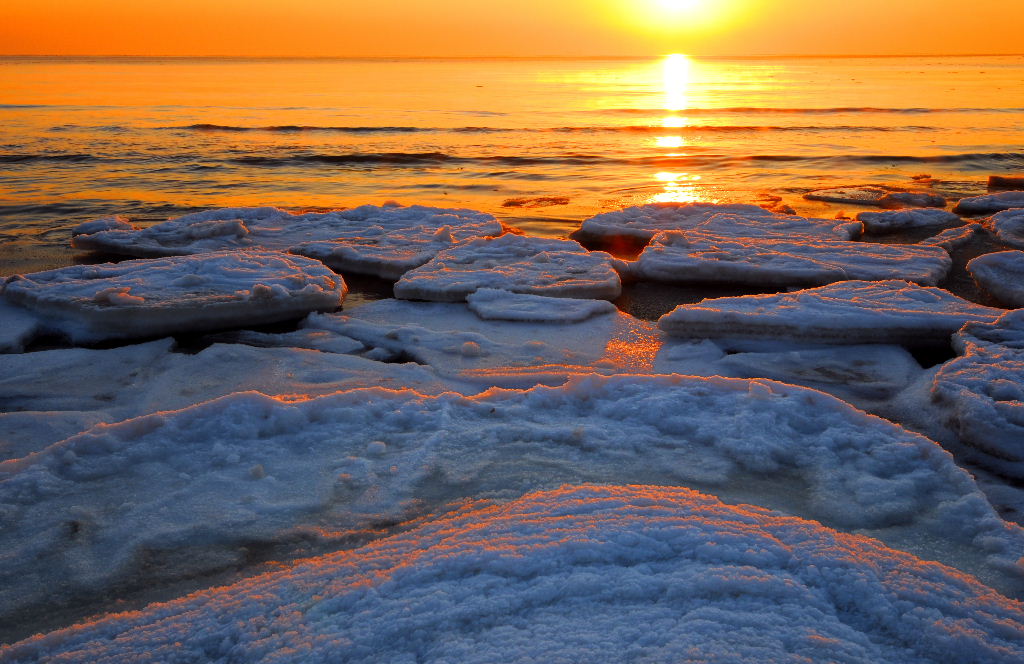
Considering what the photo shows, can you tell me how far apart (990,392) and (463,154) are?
11302mm

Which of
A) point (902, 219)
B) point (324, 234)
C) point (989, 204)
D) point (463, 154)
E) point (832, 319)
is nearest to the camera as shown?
point (832, 319)

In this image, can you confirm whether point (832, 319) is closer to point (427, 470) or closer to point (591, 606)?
point (427, 470)

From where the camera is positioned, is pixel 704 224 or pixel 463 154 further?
pixel 463 154

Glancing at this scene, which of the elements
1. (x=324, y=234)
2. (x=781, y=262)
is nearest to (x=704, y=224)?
(x=781, y=262)

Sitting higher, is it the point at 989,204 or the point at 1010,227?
the point at 989,204

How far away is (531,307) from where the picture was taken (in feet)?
15.0

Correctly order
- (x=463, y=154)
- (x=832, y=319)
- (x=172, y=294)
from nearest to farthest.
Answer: (x=832, y=319)
(x=172, y=294)
(x=463, y=154)

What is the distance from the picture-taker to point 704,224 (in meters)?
6.72

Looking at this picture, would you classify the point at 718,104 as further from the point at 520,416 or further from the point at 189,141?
the point at 520,416

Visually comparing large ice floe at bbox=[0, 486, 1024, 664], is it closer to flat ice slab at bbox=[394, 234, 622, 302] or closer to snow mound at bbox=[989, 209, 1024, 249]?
flat ice slab at bbox=[394, 234, 622, 302]

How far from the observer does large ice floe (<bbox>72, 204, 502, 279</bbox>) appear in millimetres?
5836

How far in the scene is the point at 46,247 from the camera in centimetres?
641

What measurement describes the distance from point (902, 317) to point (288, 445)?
335 cm

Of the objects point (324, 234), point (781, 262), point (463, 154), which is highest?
point (463, 154)
